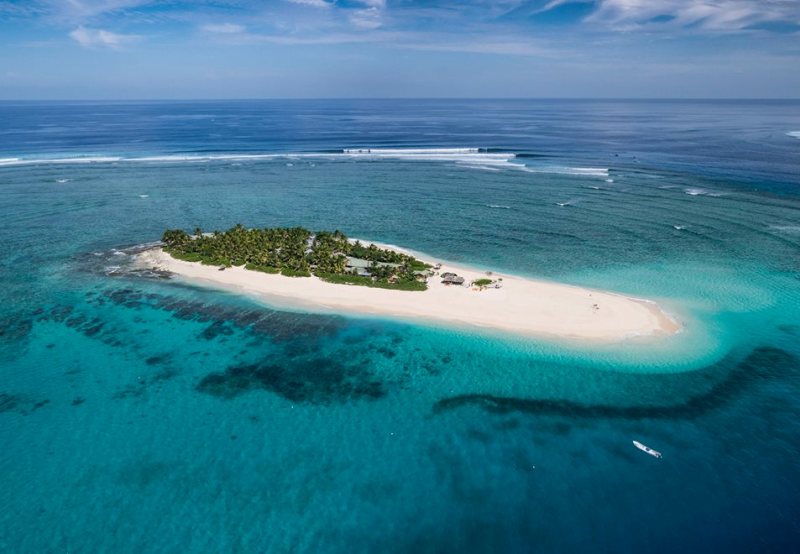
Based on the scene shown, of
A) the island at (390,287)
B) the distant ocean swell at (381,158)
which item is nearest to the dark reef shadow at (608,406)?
the island at (390,287)

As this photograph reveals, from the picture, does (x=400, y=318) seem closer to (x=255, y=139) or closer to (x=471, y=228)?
(x=471, y=228)

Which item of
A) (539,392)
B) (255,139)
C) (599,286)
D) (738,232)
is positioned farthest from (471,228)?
(255,139)

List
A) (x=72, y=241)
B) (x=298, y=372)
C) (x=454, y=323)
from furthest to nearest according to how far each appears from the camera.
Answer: (x=72, y=241) → (x=454, y=323) → (x=298, y=372)

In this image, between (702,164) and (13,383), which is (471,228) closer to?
(13,383)

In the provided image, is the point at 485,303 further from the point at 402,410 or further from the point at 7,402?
the point at 7,402

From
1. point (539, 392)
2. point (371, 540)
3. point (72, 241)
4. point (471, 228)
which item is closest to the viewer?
point (371, 540)

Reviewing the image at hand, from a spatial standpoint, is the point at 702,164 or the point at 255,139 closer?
the point at 702,164

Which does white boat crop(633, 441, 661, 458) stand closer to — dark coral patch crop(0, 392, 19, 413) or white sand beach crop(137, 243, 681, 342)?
white sand beach crop(137, 243, 681, 342)

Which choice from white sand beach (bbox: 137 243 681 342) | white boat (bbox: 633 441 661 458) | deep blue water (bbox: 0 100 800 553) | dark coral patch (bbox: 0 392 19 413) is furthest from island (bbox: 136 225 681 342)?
dark coral patch (bbox: 0 392 19 413)
